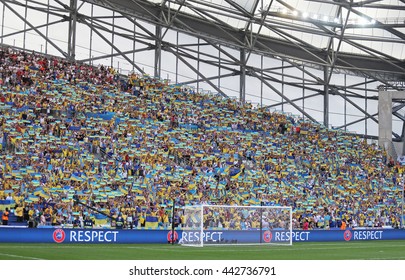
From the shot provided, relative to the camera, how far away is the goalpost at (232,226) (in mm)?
33219

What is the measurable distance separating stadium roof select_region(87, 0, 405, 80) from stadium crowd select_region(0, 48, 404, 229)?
6.68 m

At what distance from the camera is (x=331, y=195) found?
5519cm

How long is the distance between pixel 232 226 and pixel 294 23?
1409 inches

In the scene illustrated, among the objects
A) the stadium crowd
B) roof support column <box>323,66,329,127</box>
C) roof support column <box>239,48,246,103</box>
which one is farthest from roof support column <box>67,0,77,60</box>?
roof support column <box>323,66,329,127</box>

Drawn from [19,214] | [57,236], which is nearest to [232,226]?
[57,236]

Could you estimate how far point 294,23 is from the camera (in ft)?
217

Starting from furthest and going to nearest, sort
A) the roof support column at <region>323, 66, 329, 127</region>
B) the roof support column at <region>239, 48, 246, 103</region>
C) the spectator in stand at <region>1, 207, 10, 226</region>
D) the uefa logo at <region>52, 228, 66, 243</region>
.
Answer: the roof support column at <region>323, 66, 329, 127</region>
the roof support column at <region>239, 48, 246, 103</region>
the spectator in stand at <region>1, 207, 10, 226</region>
the uefa logo at <region>52, 228, 66, 243</region>

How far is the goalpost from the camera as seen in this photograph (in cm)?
3322

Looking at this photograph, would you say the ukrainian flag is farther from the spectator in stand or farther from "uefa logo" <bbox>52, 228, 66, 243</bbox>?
"uefa logo" <bbox>52, 228, 66, 243</bbox>

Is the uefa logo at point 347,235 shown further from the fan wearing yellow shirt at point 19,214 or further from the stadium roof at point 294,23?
the stadium roof at point 294,23

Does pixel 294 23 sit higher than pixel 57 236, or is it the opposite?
pixel 294 23

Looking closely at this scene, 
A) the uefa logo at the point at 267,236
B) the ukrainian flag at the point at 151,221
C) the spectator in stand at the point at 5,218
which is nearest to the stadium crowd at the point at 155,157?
the ukrainian flag at the point at 151,221

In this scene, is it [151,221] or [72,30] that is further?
[72,30]

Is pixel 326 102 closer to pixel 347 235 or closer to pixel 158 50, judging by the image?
pixel 158 50
